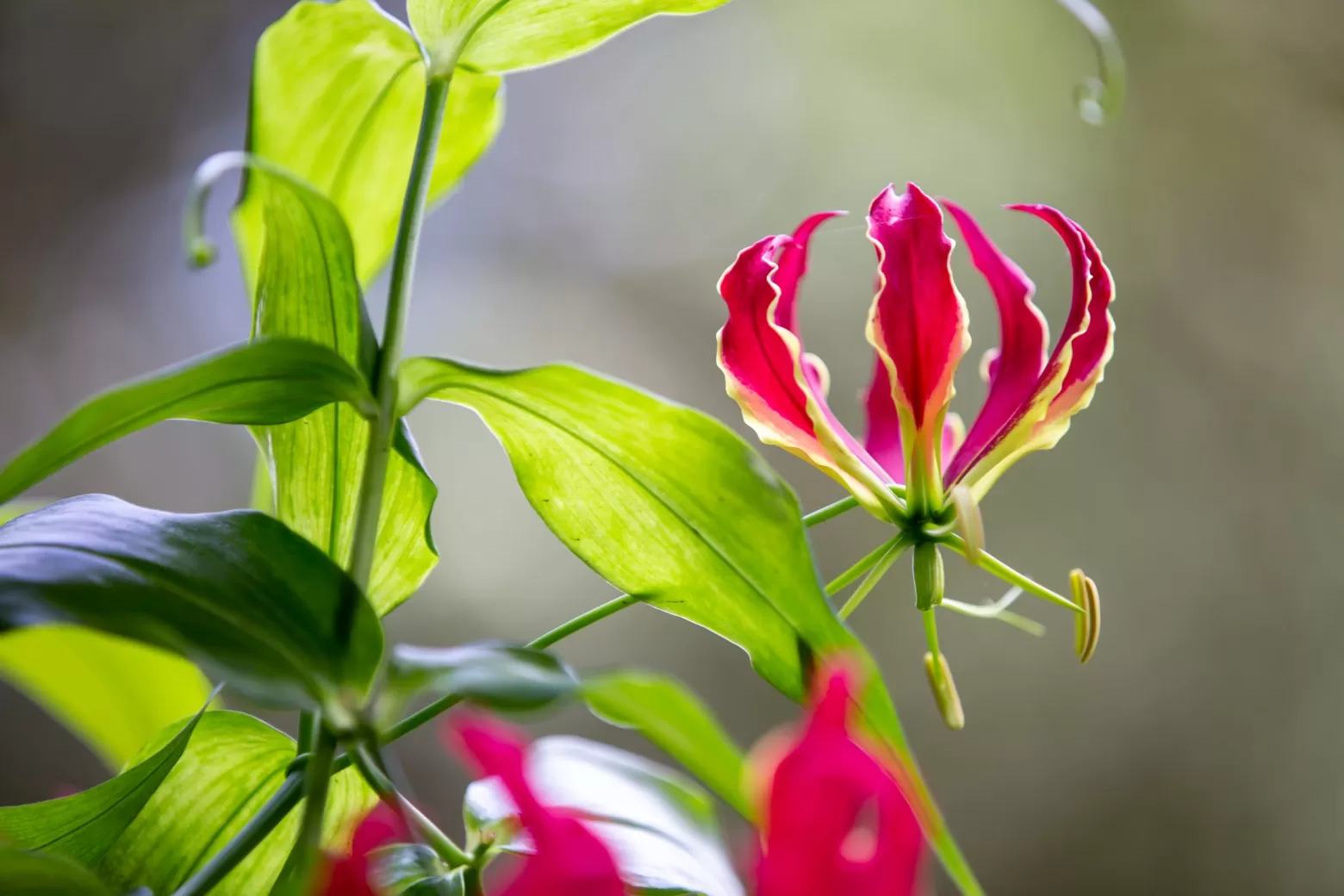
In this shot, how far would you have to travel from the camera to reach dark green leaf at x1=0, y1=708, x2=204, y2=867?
0.41 metres

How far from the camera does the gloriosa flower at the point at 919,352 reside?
475 mm

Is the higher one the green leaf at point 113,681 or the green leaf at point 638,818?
the green leaf at point 638,818

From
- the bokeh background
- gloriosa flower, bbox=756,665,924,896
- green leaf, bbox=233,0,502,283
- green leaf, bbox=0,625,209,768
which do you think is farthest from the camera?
the bokeh background

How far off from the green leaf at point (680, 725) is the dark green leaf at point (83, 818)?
9.0 inches

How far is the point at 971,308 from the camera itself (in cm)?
214

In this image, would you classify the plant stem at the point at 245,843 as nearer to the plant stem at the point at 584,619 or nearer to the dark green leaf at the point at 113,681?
the plant stem at the point at 584,619

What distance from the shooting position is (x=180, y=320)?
84.5 inches

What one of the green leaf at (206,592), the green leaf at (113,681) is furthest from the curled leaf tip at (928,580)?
the green leaf at (113,681)

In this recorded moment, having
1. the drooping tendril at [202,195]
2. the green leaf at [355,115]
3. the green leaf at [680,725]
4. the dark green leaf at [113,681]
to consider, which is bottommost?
the dark green leaf at [113,681]

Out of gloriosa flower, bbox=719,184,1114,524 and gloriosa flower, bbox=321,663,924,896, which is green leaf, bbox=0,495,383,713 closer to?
gloriosa flower, bbox=321,663,924,896

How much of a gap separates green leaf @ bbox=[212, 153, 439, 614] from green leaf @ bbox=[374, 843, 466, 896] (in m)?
0.10

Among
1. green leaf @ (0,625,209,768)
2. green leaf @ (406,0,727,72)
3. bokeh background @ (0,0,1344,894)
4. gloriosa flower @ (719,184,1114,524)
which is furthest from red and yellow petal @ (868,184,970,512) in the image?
bokeh background @ (0,0,1344,894)

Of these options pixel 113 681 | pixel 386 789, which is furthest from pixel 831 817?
pixel 113 681

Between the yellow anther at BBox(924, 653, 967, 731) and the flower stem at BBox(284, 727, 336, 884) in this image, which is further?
the yellow anther at BBox(924, 653, 967, 731)
